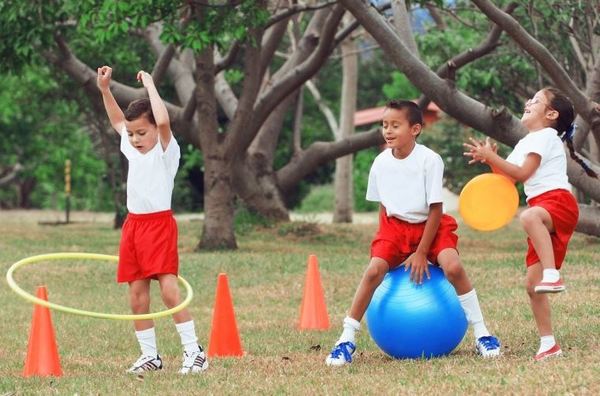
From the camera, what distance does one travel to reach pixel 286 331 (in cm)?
1045

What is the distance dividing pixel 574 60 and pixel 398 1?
5723 millimetres

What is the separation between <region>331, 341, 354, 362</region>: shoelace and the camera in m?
8.02

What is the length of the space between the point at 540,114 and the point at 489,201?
0.65 m

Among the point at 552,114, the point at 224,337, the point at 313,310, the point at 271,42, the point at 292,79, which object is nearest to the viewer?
the point at 552,114

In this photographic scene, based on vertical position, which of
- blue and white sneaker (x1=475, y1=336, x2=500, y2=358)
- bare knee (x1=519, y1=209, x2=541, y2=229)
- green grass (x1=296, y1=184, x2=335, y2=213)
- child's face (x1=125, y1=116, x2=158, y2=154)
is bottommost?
green grass (x1=296, y1=184, x2=335, y2=213)

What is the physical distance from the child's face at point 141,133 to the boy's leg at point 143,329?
854mm

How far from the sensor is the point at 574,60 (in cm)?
2011

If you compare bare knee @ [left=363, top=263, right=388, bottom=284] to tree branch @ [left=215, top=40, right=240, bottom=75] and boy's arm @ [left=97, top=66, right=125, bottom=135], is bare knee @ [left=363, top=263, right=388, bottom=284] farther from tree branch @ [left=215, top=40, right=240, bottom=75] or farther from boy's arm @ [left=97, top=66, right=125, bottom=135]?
tree branch @ [left=215, top=40, right=240, bottom=75]

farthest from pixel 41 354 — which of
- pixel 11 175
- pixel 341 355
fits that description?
pixel 11 175

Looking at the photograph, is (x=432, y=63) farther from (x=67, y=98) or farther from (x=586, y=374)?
(x=586, y=374)

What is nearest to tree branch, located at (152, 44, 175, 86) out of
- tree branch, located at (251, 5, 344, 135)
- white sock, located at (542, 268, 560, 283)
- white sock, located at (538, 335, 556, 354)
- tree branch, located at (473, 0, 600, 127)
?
tree branch, located at (251, 5, 344, 135)

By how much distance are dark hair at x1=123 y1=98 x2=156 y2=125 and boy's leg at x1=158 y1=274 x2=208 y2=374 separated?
1.02 meters

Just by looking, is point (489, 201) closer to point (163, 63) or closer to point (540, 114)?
point (540, 114)

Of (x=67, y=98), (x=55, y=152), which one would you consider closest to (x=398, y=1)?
(x=67, y=98)
